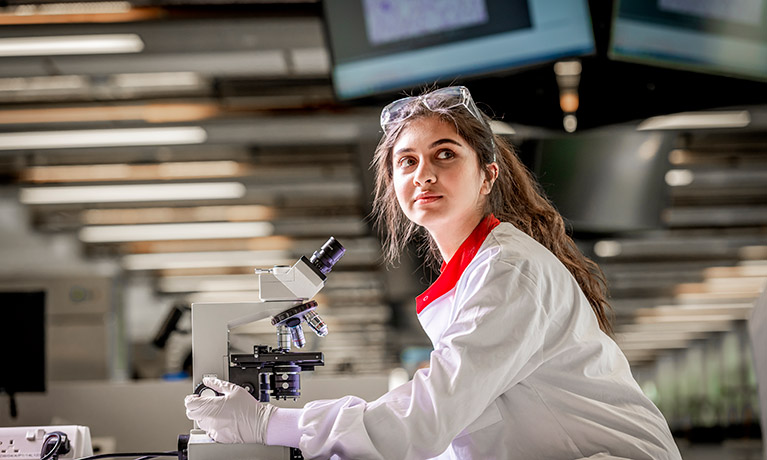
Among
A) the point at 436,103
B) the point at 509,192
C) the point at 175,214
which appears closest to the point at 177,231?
the point at 175,214

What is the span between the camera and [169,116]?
660 centimetres

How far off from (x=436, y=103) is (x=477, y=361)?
629mm

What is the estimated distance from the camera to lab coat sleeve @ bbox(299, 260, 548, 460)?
1.60 m

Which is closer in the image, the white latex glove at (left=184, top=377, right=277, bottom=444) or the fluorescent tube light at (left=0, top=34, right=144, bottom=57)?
the white latex glove at (left=184, top=377, right=277, bottom=444)

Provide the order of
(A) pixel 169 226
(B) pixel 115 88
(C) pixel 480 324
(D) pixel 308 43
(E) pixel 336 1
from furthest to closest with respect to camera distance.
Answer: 1. (A) pixel 169 226
2. (B) pixel 115 88
3. (D) pixel 308 43
4. (E) pixel 336 1
5. (C) pixel 480 324

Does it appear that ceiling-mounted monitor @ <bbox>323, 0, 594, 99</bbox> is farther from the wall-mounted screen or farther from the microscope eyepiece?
the microscope eyepiece

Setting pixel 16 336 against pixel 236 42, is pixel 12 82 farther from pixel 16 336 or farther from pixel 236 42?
pixel 16 336

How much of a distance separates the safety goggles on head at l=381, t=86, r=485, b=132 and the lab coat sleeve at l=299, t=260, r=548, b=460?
42 centimetres

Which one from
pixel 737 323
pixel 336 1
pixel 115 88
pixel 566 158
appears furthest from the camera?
pixel 737 323

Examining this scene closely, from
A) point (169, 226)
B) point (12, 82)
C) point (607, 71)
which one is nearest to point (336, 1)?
point (607, 71)

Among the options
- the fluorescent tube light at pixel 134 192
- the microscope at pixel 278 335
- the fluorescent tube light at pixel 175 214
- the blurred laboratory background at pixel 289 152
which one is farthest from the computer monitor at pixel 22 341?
the fluorescent tube light at pixel 175 214

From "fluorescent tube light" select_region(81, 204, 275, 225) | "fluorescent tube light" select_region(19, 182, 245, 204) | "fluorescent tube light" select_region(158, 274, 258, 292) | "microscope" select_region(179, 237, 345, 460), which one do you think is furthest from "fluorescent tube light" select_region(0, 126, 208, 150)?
"fluorescent tube light" select_region(158, 274, 258, 292)

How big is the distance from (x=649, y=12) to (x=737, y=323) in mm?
18896

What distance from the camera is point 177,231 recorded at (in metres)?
10.1
